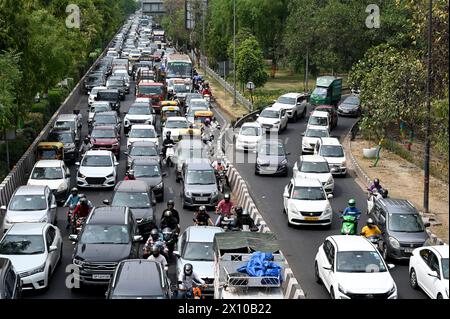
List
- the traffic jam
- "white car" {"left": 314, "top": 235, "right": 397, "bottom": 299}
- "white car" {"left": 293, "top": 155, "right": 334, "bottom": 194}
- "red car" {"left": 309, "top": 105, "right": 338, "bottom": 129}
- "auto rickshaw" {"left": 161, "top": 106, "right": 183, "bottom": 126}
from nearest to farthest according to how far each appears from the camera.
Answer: the traffic jam → "white car" {"left": 314, "top": 235, "right": 397, "bottom": 299} → "white car" {"left": 293, "top": 155, "right": 334, "bottom": 194} → "auto rickshaw" {"left": 161, "top": 106, "right": 183, "bottom": 126} → "red car" {"left": 309, "top": 105, "right": 338, "bottom": 129}

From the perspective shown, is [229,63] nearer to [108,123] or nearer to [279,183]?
[108,123]

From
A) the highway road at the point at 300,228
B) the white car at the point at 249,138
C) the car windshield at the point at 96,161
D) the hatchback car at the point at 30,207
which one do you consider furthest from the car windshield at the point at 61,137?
the hatchback car at the point at 30,207

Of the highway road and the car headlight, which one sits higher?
the car headlight

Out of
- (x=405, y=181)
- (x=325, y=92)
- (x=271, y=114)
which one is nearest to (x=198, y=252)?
(x=405, y=181)

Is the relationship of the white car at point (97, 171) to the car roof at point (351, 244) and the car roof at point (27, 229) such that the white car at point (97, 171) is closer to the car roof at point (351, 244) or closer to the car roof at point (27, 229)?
the car roof at point (27, 229)

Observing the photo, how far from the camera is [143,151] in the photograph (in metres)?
33.0

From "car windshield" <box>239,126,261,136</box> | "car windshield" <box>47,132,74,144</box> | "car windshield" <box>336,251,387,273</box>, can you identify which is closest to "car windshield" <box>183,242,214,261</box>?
"car windshield" <box>336,251,387,273</box>

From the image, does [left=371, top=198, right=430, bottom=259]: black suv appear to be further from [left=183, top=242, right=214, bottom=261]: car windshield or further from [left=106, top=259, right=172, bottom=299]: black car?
[left=106, top=259, right=172, bottom=299]: black car

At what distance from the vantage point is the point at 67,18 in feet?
189

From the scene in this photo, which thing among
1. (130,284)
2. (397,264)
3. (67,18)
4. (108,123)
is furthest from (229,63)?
(130,284)

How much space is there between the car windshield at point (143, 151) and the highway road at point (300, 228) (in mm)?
3829

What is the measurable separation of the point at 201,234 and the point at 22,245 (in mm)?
4360

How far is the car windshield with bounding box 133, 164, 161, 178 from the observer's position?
29203mm

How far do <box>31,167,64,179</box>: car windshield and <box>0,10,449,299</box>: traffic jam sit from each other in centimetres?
5
